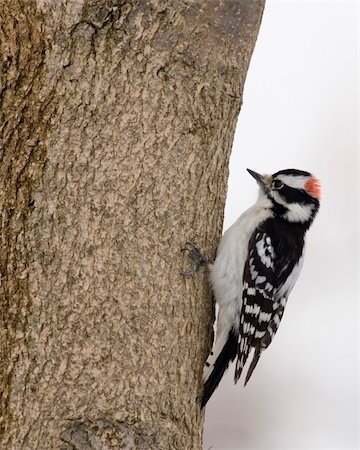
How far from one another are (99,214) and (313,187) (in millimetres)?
1613

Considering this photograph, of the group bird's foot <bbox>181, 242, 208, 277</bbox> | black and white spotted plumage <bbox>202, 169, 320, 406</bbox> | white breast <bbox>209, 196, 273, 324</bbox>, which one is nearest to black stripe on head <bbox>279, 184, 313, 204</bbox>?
black and white spotted plumage <bbox>202, 169, 320, 406</bbox>

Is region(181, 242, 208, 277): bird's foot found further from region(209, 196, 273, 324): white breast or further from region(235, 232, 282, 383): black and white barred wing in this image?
region(235, 232, 282, 383): black and white barred wing

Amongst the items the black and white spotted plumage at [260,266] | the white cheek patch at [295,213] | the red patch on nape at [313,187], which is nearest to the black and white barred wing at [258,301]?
the black and white spotted plumage at [260,266]

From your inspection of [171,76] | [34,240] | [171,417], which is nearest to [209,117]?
[171,76]

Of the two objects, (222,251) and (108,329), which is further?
(222,251)

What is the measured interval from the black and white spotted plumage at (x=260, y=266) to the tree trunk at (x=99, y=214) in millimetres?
462

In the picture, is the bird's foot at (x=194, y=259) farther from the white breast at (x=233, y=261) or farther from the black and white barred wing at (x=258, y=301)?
the black and white barred wing at (x=258, y=301)

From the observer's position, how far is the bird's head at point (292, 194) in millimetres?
4336

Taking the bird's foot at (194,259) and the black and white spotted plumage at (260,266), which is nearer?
the bird's foot at (194,259)

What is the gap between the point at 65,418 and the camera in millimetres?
3041

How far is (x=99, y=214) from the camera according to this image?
314 cm

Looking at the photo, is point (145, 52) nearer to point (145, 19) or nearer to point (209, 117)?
point (145, 19)

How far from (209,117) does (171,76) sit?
253 millimetres

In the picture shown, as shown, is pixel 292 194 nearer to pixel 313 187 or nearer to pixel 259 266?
pixel 313 187
